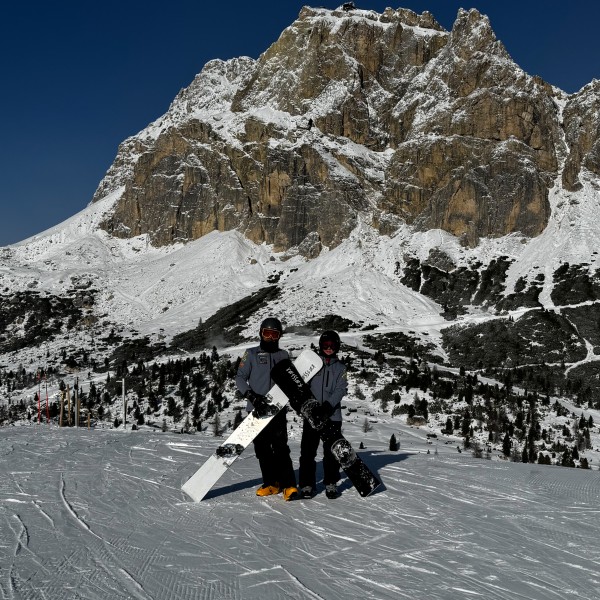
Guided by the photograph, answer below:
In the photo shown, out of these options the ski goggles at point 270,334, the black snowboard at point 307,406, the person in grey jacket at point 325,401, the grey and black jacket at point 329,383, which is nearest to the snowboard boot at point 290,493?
the person in grey jacket at point 325,401

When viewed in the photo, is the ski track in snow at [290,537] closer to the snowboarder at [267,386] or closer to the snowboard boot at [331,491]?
the snowboard boot at [331,491]

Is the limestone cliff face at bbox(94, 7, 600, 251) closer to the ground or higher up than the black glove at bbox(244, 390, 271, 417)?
higher up

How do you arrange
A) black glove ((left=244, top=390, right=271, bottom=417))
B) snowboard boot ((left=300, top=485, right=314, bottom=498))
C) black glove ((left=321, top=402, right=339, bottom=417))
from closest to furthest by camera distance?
black glove ((left=244, top=390, right=271, bottom=417))
black glove ((left=321, top=402, right=339, bottom=417))
snowboard boot ((left=300, top=485, right=314, bottom=498))

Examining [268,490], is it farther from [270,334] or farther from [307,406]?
[270,334]

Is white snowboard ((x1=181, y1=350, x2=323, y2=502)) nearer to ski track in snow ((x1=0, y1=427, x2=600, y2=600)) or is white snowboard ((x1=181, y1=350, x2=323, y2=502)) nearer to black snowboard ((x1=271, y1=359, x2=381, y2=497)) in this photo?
black snowboard ((x1=271, y1=359, x2=381, y2=497))

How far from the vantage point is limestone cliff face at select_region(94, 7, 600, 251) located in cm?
14412

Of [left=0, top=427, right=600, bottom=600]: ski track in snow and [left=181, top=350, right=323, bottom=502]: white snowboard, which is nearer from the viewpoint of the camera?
[left=0, top=427, right=600, bottom=600]: ski track in snow

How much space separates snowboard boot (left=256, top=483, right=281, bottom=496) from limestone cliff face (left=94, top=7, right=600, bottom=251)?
132 meters

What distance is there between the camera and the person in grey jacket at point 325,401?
9555 millimetres

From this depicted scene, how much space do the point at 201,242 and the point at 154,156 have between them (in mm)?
41137

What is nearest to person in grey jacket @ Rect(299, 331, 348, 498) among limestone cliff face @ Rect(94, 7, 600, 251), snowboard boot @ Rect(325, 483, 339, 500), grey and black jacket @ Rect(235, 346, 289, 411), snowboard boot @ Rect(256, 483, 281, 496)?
snowboard boot @ Rect(325, 483, 339, 500)

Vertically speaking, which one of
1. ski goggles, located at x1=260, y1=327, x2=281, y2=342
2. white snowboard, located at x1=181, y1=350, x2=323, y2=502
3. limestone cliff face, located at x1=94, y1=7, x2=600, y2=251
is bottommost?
white snowboard, located at x1=181, y1=350, x2=323, y2=502

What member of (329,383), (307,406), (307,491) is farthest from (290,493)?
(329,383)

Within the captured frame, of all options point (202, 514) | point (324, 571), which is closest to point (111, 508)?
point (202, 514)
